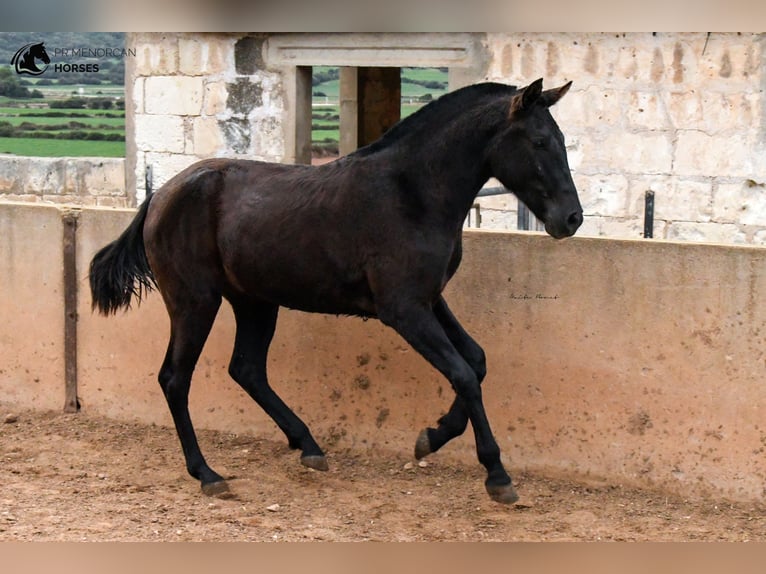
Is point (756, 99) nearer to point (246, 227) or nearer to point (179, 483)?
point (246, 227)

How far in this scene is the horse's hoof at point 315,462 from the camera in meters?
5.57

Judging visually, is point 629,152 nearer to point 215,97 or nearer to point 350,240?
point 215,97

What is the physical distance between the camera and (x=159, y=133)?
11031 mm

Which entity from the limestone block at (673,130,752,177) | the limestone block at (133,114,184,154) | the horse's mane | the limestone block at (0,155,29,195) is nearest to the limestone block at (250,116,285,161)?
the limestone block at (133,114,184,154)

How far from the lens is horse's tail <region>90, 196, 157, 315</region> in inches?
225

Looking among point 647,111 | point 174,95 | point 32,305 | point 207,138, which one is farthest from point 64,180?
point 647,111

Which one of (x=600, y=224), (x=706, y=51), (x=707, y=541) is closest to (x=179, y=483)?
(x=707, y=541)

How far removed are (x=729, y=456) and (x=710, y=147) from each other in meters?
4.44

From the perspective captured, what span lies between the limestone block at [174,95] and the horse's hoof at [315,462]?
5977 mm

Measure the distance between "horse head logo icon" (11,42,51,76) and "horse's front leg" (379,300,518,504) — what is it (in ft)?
24.6

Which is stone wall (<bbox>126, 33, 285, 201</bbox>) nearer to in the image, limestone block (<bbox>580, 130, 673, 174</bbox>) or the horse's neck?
limestone block (<bbox>580, 130, 673, 174</bbox>)

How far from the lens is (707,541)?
186 inches

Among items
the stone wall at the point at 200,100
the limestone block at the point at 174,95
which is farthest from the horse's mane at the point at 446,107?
the limestone block at the point at 174,95

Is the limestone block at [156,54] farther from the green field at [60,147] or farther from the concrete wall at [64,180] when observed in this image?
the green field at [60,147]
